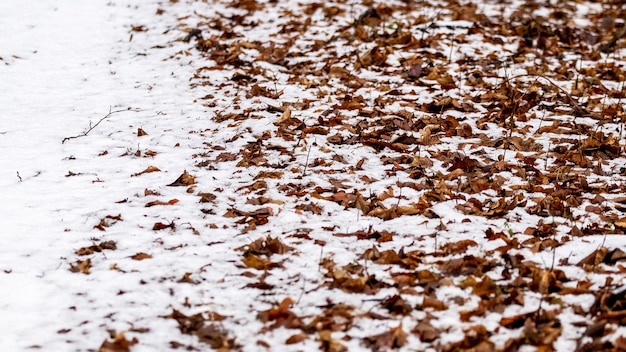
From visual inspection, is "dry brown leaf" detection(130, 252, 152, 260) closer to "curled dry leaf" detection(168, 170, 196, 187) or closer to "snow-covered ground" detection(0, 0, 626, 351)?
"snow-covered ground" detection(0, 0, 626, 351)

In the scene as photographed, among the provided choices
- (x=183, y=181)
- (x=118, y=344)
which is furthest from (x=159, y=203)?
(x=118, y=344)

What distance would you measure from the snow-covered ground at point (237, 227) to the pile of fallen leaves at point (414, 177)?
0.02 metres

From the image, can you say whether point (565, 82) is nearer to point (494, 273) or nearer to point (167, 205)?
point (494, 273)

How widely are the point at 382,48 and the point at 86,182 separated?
4720mm

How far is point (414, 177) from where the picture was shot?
200 inches

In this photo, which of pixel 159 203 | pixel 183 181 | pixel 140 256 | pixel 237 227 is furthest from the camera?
pixel 183 181

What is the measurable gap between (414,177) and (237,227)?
1.67m

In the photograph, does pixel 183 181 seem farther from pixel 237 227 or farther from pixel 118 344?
pixel 118 344

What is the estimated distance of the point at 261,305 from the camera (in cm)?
359

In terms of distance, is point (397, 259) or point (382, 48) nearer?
point (397, 259)

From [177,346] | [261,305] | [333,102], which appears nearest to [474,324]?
[261,305]

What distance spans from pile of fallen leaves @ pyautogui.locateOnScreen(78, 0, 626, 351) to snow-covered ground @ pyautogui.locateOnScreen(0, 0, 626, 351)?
2cm

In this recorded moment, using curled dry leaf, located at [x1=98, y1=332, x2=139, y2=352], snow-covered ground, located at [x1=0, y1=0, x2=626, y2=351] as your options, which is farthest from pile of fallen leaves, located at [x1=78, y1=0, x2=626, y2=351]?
curled dry leaf, located at [x1=98, y1=332, x2=139, y2=352]

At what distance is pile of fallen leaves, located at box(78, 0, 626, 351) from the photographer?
3420 mm
